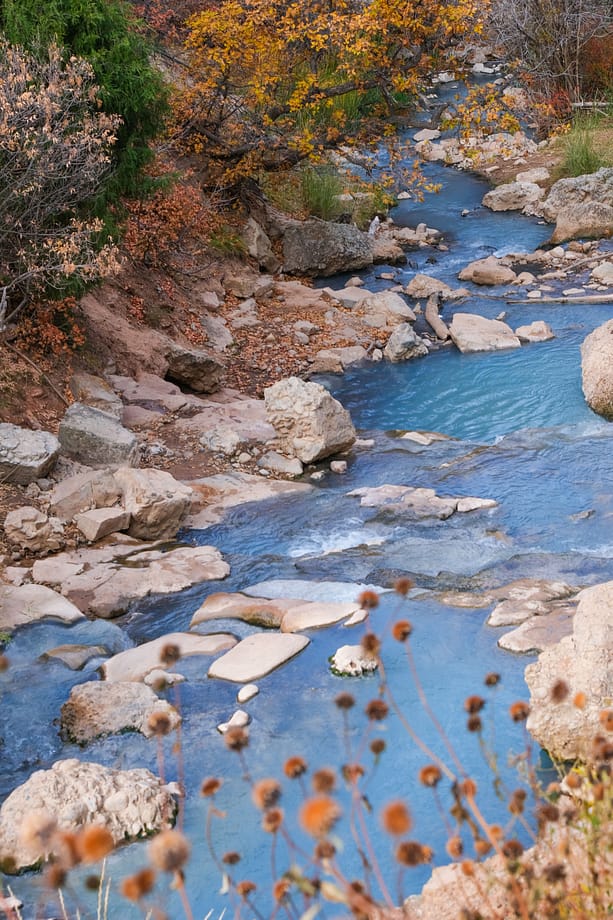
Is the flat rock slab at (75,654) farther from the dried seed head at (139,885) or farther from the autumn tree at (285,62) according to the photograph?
the autumn tree at (285,62)

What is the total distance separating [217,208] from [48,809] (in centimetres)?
1092

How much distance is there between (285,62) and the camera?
12898mm

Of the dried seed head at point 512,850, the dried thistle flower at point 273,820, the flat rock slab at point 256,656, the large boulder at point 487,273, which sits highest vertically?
the dried thistle flower at point 273,820

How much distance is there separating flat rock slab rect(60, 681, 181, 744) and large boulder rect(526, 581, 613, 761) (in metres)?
1.73

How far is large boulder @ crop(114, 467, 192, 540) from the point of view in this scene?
22.4 feet

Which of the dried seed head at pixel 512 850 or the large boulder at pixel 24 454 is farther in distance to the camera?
the large boulder at pixel 24 454

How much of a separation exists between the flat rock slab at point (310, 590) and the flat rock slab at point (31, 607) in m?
1.13

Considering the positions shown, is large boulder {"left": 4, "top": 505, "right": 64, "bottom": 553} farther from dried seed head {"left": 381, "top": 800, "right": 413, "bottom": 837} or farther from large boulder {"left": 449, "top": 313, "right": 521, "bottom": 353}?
large boulder {"left": 449, "top": 313, "right": 521, "bottom": 353}

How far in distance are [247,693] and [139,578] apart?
1785mm

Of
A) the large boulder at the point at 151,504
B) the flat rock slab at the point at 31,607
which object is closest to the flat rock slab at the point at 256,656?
the flat rock slab at the point at 31,607

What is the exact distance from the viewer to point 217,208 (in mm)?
13367

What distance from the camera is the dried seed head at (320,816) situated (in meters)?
1.46

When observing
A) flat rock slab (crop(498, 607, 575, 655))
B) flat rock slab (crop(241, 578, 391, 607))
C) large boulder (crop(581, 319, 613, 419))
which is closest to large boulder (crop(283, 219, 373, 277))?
large boulder (crop(581, 319, 613, 419))

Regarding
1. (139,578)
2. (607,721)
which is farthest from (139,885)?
(139,578)
